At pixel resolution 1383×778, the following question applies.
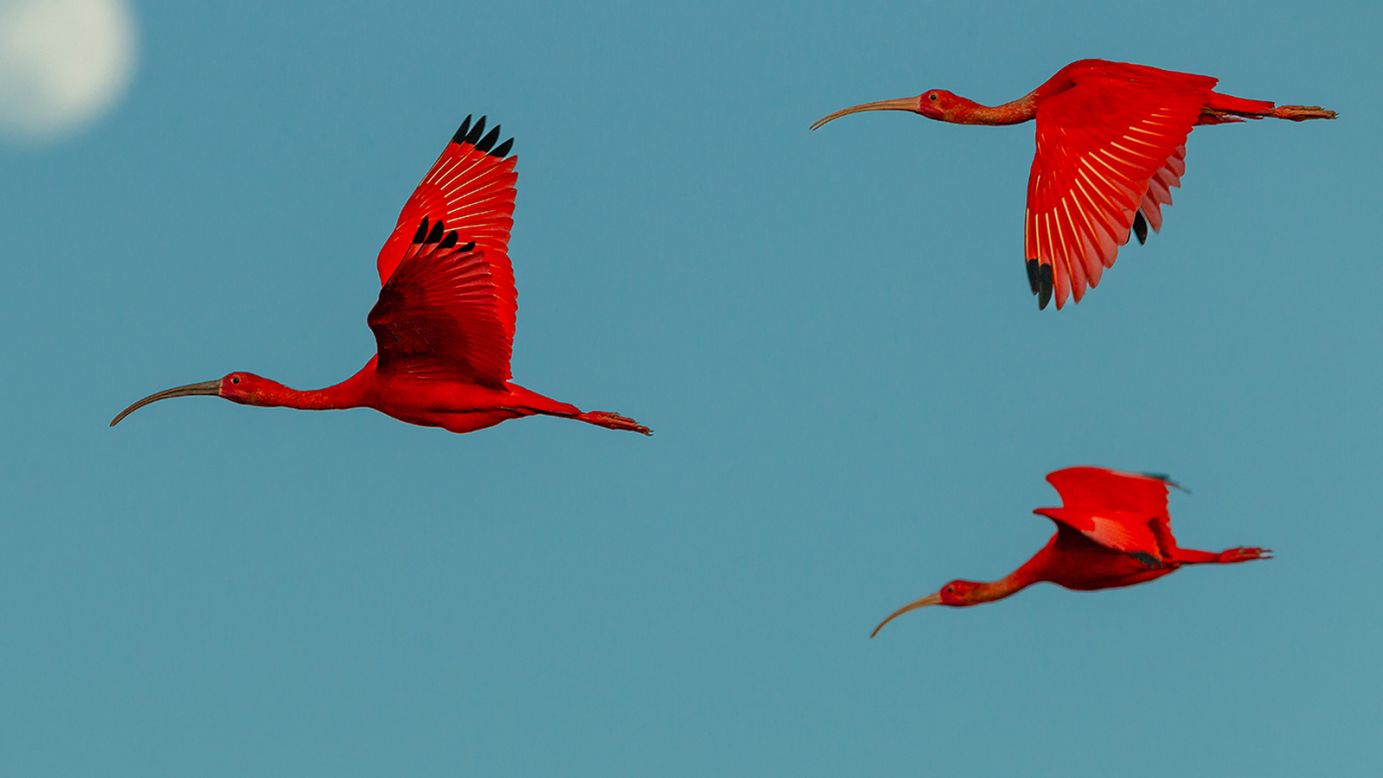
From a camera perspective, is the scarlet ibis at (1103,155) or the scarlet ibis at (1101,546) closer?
the scarlet ibis at (1101,546)

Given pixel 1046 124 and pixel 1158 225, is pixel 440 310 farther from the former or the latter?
pixel 1158 225

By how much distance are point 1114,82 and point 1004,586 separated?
4410 millimetres

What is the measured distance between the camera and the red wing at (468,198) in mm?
20578

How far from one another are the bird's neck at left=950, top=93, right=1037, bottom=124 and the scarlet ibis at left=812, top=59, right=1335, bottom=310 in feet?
1.09

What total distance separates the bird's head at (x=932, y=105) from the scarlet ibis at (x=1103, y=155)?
107cm

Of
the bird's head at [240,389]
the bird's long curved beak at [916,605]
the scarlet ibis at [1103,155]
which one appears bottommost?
the bird's long curved beak at [916,605]

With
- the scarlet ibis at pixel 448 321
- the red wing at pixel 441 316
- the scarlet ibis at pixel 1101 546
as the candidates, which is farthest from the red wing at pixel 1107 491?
the red wing at pixel 441 316

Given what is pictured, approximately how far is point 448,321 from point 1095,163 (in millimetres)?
5473

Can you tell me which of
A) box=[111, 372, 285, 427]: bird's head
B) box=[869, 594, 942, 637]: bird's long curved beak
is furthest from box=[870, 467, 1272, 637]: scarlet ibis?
box=[111, 372, 285, 427]: bird's head

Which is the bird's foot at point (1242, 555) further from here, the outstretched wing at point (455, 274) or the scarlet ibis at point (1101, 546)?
the outstretched wing at point (455, 274)

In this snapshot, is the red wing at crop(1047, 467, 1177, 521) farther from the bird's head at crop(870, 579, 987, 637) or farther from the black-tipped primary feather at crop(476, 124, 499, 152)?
the black-tipped primary feather at crop(476, 124, 499, 152)

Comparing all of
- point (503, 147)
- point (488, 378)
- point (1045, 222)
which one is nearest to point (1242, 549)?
point (1045, 222)

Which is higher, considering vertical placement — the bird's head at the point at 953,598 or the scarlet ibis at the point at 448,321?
the scarlet ibis at the point at 448,321

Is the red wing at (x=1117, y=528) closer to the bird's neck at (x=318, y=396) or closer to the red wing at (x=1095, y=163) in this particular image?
the red wing at (x=1095, y=163)
